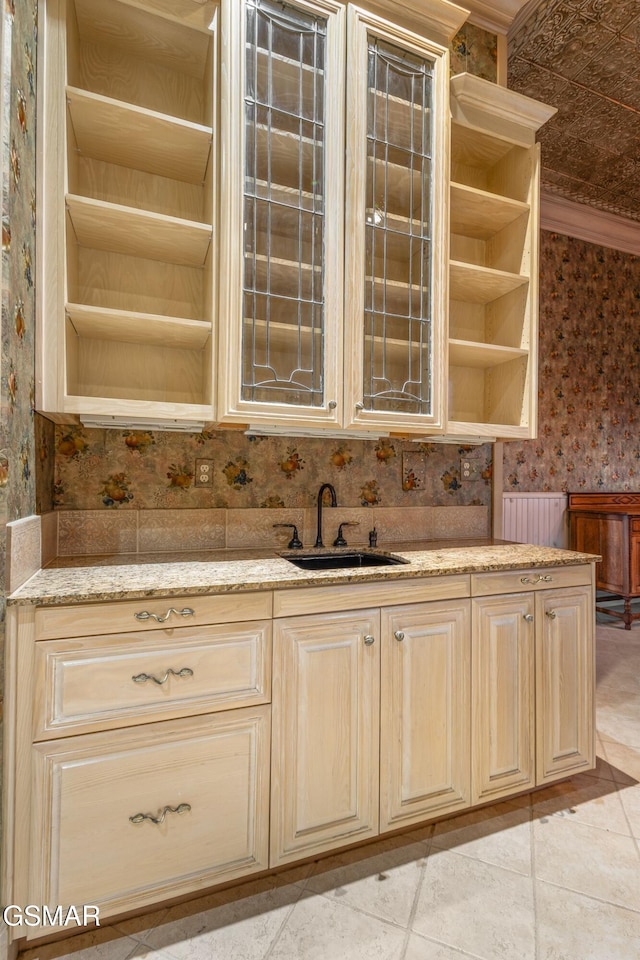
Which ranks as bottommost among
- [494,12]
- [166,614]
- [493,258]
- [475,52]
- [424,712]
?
[424,712]

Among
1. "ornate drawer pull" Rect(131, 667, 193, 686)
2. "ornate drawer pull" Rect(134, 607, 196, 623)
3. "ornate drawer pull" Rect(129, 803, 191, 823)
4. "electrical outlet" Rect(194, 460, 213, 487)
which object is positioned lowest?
"ornate drawer pull" Rect(129, 803, 191, 823)

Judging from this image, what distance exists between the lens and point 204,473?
1976mm

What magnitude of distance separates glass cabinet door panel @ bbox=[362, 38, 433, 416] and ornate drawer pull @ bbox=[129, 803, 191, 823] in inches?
54.3

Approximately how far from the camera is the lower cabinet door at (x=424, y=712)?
1.60 meters

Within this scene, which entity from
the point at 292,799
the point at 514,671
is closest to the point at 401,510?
the point at 514,671

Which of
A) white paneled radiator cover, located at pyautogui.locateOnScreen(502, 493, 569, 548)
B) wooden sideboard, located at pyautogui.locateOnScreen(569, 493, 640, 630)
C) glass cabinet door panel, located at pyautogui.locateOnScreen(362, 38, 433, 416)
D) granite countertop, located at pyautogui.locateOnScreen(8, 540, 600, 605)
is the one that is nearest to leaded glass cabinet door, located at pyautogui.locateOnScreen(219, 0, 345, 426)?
glass cabinet door panel, located at pyautogui.locateOnScreen(362, 38, 433, 416)

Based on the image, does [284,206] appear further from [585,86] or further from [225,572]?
[585,86]

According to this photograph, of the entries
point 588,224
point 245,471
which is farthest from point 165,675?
point 588,224

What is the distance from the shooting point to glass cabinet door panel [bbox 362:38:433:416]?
6.07 ft

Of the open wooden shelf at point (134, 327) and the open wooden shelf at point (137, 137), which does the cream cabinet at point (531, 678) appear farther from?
the open wooden shelf at point (137, 137)

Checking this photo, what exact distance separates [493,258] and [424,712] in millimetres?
2030

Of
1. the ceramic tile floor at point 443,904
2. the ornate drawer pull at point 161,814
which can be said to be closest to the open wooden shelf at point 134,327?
the ornate drawer pull at point 161,814

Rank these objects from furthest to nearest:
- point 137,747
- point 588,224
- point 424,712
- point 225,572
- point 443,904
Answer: point 588,224
point 424,712
point 225,572
point 443,904
point 137,747

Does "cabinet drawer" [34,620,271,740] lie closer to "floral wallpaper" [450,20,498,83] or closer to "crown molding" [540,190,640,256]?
"floral wallpaper" [450,20,498,83]
